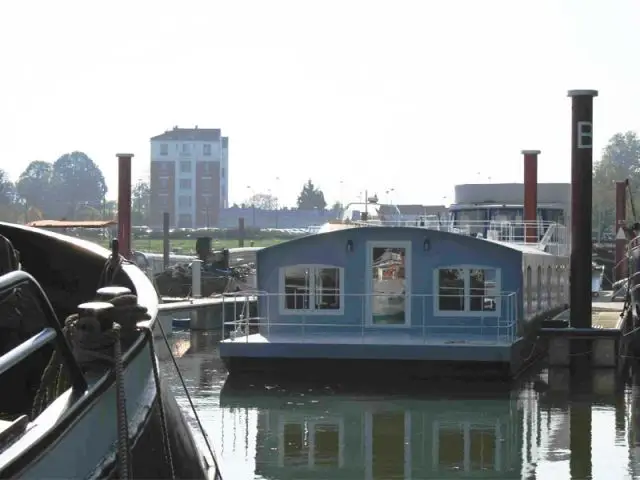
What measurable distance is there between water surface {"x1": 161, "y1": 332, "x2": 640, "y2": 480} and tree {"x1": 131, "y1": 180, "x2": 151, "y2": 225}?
372ft

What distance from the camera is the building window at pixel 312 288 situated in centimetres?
2139

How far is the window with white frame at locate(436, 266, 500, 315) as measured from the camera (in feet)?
68.5

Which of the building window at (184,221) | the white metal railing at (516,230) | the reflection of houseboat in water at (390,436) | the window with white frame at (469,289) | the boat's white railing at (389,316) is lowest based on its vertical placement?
the reflection of houseboat in water at (390,436)

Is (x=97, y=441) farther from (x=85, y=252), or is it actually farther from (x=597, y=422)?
(x=597, y=422)

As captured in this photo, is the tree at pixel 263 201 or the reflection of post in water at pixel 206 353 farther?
the tree at pixel 263 201

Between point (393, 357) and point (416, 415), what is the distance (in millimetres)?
2325

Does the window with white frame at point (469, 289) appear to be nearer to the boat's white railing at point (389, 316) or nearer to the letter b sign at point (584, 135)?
the boat's white railing at point (389, 316)

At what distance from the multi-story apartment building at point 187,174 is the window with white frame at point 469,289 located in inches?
4866

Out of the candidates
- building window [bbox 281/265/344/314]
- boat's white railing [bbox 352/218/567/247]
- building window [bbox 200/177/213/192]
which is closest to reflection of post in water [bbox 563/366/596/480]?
building window [bbox 281/265/344/314]

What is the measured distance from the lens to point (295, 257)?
21.4 metres

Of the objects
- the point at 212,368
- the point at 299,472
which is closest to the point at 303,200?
the point at 212,368

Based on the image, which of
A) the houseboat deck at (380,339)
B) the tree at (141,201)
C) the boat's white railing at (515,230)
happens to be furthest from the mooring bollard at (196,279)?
the tree at (141,201)

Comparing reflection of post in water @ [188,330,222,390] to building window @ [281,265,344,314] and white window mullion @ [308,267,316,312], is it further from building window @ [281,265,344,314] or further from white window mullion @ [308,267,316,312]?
white window mullion @ [308,267,316,312]

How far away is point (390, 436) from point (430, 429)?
74cm
